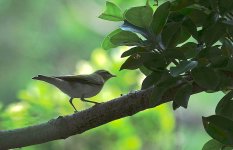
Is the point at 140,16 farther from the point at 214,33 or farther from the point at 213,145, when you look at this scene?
the point at 213,145

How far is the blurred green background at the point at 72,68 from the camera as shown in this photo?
7.36ft

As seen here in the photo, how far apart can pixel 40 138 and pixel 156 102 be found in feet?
0.80

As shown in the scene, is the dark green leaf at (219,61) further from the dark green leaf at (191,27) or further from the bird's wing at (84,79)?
the bird's wing at (84,79)

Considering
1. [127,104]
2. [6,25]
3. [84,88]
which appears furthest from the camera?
[6,25]

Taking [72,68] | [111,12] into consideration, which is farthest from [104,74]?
[72,68]

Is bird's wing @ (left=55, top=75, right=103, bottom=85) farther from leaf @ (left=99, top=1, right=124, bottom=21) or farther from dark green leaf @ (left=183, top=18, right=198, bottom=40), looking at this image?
dark green leaf @ (left=183, top=18, right=198, bottom=40)

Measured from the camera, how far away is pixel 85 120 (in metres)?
1.06

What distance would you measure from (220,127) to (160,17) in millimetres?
224

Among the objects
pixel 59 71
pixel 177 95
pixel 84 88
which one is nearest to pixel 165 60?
pixel 177 95

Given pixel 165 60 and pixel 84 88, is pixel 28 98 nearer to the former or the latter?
pixel 84 88

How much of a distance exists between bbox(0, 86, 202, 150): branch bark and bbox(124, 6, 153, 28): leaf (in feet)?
0.46

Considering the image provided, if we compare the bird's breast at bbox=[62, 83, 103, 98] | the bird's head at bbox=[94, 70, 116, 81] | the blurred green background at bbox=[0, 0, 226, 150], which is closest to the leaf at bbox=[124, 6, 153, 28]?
the bird's breast at bbox=[62, 83, 103, 98]

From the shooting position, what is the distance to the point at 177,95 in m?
0.95

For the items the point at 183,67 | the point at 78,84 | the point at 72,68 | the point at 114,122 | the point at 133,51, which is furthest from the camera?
the point at 72,68
